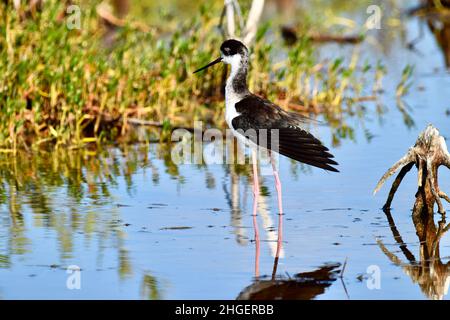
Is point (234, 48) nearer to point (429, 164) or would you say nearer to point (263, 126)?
point (263, 126)

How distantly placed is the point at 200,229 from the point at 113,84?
3.42 meters

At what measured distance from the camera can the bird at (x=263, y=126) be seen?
23.8 ft

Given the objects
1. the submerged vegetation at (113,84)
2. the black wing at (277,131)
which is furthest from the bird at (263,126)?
the submerged vegetation at (113,84)

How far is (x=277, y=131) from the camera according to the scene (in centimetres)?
762

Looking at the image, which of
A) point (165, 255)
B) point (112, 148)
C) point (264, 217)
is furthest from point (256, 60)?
point (165, 255)

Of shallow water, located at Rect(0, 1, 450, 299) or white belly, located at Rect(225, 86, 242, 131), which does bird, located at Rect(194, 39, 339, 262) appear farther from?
shallow water, located at Rect(0, 1, 450, 299)

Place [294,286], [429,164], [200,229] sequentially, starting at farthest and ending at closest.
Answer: [429,164]
[200,229]
[294,286]

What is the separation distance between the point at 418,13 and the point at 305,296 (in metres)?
13.6

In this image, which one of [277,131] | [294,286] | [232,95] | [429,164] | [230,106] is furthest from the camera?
[232,95]

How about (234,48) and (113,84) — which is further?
(113,84)

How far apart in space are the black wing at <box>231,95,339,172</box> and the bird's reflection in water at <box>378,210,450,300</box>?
27.3 inches

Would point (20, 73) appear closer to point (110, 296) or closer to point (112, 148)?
point (112, 148)

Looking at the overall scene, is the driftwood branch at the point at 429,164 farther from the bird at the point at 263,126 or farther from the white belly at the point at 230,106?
the white belly at the point at 230,106

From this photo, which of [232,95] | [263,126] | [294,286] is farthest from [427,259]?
[232,95]
